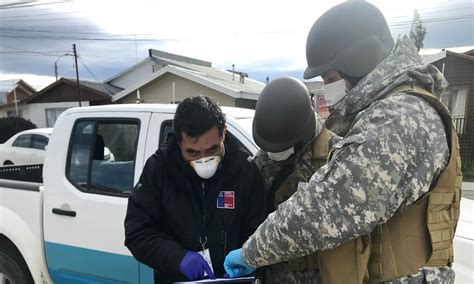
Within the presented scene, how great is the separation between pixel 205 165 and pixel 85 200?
1412 mm

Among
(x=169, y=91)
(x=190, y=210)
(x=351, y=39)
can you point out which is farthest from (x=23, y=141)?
(x=351, y=39)

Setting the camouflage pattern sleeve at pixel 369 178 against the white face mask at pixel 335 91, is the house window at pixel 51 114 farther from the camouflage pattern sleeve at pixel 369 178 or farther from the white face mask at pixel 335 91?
the camouflage pattern sleeve at pixel 369 178

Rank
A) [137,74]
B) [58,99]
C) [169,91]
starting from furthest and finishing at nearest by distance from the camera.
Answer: [58,99] → [137,74] → [169,91]

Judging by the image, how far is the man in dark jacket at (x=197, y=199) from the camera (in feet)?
5.34

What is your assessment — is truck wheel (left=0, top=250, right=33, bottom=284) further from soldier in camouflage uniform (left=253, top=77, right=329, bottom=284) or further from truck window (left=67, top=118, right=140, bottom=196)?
soldier in camouflage uniform (left=253, top=77, right=329, bottom=284)

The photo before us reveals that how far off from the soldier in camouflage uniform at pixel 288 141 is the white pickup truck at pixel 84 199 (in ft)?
2.23

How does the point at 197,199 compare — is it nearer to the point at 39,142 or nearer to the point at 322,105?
the point at 322,105

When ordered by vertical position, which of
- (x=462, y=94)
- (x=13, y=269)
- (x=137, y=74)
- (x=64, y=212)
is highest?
(x=137, y=74)

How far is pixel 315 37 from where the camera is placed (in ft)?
4.85

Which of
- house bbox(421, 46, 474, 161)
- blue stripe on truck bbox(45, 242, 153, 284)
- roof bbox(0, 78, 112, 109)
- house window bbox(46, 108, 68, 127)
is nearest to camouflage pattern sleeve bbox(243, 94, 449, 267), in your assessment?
blue stripe on truck bbox(45, 242, 153, 284)

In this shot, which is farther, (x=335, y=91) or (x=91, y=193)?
(x=91, y=193)

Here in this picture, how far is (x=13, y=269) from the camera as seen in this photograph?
3084mm

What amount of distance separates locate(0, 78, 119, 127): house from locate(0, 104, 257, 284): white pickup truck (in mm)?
21507

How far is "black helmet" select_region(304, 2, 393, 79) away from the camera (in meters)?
1.41
